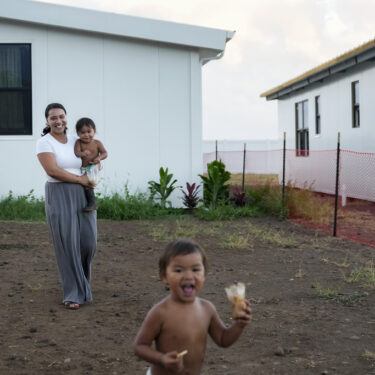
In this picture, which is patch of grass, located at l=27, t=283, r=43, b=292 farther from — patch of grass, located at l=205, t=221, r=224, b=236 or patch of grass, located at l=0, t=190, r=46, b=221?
patch of grass, located at l=0, t=190, r=46, b=221

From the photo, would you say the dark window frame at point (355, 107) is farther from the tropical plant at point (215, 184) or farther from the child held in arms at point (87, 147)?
the child held in arms at point (87, 147)

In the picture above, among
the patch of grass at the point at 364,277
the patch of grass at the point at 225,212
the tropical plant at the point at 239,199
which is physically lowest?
the patch of grass at the point at 364,277

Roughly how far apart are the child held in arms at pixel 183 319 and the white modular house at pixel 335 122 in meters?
11.0

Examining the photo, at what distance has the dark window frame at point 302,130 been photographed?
868 inches

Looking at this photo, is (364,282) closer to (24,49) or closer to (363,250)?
(363,250)

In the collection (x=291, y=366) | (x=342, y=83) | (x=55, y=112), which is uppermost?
(x=342, y=83)

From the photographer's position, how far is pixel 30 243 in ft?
32.5

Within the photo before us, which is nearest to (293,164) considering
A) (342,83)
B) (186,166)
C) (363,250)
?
(342,83)

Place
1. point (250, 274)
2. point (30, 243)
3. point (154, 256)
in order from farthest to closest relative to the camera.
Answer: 1. point (30, 243)
2. point (154, 256)
3. point (250, 274)

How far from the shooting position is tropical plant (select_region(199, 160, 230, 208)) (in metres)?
13.5

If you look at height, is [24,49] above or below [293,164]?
above

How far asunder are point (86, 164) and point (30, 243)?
4.34 meters

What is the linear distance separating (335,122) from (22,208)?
9845 mm

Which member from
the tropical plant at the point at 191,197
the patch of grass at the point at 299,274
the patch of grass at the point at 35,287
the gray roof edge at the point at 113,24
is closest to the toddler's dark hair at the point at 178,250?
the patch of grass at the point at 35,287
